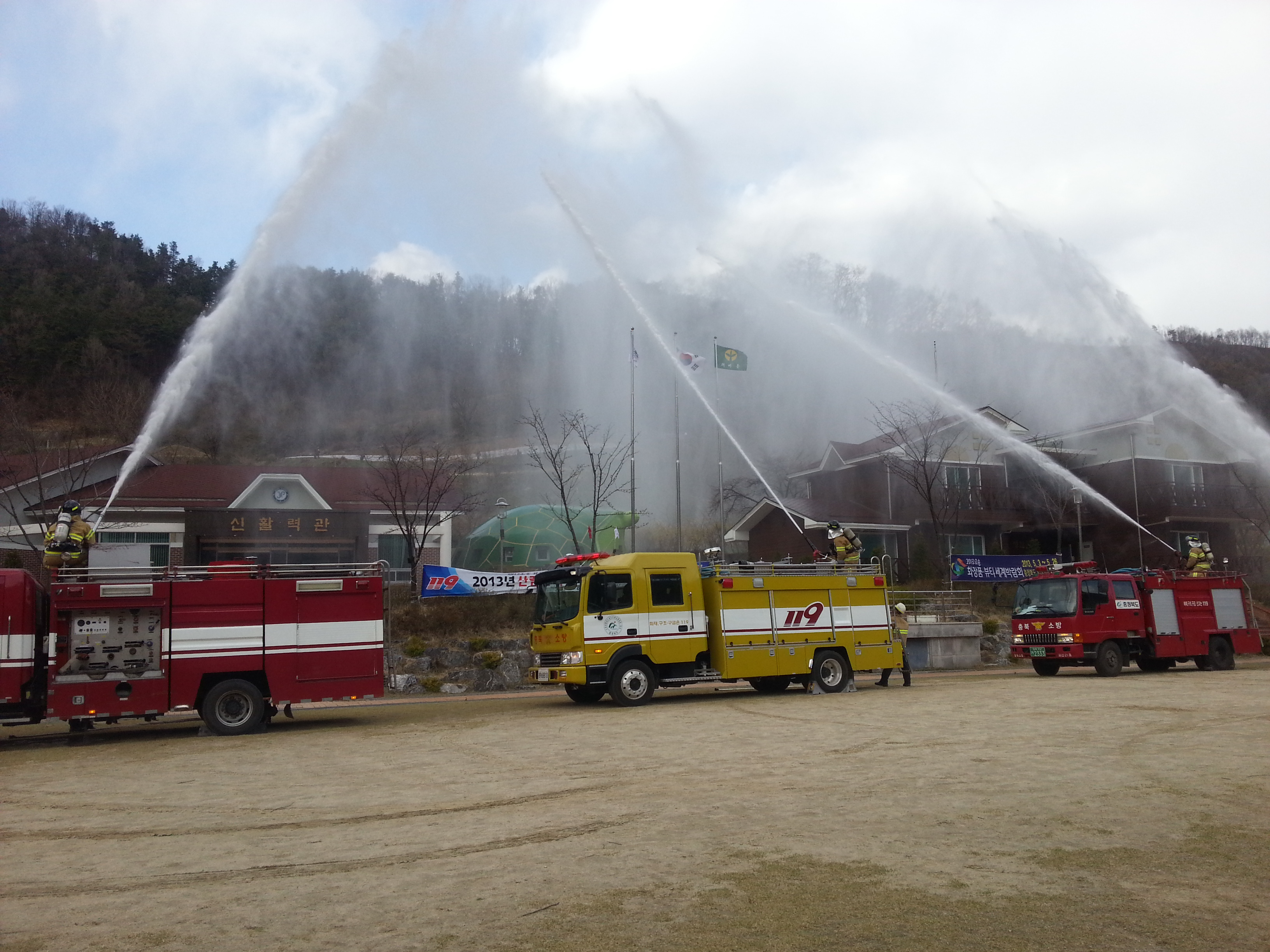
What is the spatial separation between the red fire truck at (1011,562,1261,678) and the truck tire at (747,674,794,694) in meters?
7.95

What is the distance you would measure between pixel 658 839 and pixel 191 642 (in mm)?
11199

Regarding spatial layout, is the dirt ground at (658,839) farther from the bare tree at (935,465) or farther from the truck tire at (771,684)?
the bare tree at (935,465)

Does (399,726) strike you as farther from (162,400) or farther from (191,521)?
(191,521)

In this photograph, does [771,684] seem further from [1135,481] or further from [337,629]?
[1135,481]

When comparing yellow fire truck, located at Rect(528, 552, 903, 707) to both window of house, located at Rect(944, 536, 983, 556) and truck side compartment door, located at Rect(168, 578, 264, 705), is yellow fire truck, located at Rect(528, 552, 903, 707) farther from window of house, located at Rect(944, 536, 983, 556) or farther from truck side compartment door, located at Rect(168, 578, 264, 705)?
window of house, located at Rect(944, 536, 983, 556)

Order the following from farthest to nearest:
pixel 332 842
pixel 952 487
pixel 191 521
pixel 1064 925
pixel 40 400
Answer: pixel 40 400, pixel 952 487, pixel 191 521, pixel 332 842, pixel 1064 925

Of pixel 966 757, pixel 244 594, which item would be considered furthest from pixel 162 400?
pixel 966 757

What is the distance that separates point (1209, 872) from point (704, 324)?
50505 millimetres

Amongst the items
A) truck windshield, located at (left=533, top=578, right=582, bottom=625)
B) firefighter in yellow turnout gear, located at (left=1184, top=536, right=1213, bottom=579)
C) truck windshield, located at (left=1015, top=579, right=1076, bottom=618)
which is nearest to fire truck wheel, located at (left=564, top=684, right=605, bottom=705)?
truck windshield, located at (left=533, top=578, right=582, bottom=625)

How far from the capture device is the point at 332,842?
8.08 meters

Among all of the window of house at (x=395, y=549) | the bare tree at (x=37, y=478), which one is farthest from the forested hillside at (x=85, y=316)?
the window of house at (x=395, y=549)

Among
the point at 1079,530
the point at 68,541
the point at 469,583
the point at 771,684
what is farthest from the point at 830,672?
the point at 1079,530

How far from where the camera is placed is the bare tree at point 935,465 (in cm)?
4488

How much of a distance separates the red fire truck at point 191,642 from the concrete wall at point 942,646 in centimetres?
2022
